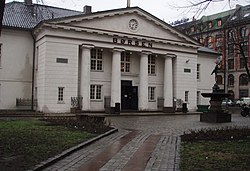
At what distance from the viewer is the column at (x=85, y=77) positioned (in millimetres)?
34688

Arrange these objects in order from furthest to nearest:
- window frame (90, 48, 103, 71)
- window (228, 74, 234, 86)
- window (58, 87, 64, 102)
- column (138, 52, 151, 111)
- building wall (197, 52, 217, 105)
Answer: window (228, 74, 234, 86) → building wall (197, 52, 217, 105) → column (138, 52, 151, 111) → window frame (90, 48, 103, 71) → window (58, 87, 64, 102)

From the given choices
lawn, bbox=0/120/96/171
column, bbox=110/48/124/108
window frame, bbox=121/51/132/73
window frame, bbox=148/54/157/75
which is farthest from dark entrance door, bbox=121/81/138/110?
lawn, bbox=0/120/96/171

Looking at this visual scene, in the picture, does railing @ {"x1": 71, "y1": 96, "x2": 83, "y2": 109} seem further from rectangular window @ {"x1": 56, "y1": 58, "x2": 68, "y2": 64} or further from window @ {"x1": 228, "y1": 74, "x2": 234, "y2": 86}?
window @ {"x1": 228, "y1": 74, "x2": 234, "y2": 86}

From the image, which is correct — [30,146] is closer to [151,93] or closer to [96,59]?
[96,59]

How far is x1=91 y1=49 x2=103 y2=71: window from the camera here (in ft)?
122

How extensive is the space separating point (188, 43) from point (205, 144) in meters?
31.6

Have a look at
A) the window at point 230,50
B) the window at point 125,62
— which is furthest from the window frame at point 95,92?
the window at point 230,50

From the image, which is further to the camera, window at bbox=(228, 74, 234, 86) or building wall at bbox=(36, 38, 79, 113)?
window at bbox=(228, 74, 234, 86)

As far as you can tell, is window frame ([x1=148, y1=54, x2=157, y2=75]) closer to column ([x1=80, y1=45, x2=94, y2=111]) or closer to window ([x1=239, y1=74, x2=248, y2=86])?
column ([x1=80, y1=45, x2=94, y2=111])

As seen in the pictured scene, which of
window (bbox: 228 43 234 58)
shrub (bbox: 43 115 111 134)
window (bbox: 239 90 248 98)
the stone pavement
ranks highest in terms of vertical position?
window (bbox: 228 43 234 58)

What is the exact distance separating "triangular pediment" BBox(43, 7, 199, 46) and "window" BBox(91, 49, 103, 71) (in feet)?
8.56

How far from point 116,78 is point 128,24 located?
19.9 feet

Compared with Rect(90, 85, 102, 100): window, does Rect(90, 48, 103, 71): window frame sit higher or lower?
higher

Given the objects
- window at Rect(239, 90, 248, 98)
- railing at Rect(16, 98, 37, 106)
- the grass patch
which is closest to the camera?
the grass patch
